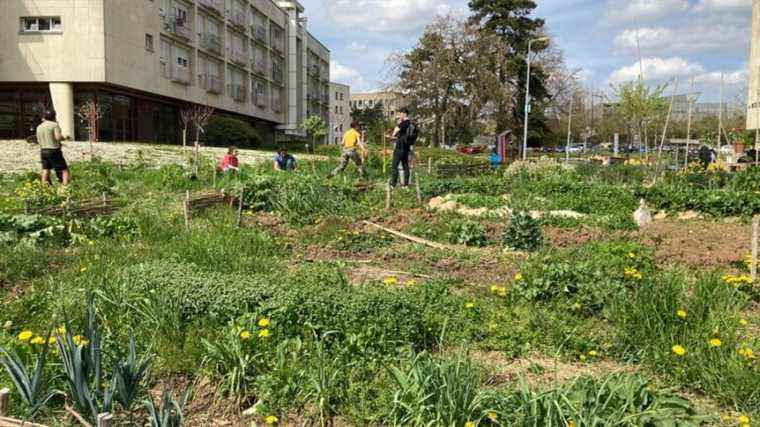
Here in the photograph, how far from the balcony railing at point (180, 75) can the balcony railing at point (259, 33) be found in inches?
574

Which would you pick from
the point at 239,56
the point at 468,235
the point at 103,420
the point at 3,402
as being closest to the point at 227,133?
the point at 239,56

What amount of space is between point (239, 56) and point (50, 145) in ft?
133

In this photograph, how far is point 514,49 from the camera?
45875mm

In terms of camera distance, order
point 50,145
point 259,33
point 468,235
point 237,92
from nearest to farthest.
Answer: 1. point 468,235
2. point 50,145
3. point 237,92
4. point 259,33

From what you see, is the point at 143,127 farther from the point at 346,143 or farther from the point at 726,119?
the point at 726,119

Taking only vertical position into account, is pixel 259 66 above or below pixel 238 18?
below

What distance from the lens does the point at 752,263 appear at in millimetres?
5535

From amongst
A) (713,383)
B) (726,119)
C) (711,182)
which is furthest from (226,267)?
(726,119)

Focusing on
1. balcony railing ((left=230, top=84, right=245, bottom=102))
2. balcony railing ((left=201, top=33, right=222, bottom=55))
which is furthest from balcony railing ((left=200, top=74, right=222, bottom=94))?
balcony railing ((left=230, top=84, right=245, bottom=102))

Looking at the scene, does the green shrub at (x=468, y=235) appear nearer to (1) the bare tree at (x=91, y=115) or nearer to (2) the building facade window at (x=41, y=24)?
(1) the bare tree at (x=91, y=115)

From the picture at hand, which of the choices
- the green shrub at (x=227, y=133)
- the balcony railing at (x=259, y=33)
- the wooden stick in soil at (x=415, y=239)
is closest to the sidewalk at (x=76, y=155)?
the wooden stick in soil at (x=415, y=239)

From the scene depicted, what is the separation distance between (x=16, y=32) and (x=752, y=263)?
3434 cm

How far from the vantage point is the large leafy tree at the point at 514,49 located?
1727 inches

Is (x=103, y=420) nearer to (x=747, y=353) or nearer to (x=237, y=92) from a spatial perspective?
(x=747, y=353)
